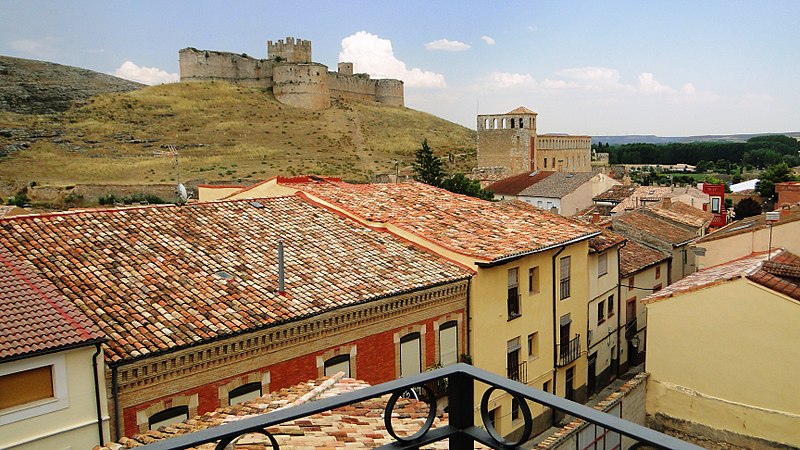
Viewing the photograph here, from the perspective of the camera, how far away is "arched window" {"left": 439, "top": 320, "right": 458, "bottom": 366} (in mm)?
14312

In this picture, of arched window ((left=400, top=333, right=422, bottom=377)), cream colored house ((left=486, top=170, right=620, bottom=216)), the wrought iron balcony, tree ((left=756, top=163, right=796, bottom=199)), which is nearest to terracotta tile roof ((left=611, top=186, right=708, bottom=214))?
cream colored house ((left=486, top=170, right=620, bottom=216))

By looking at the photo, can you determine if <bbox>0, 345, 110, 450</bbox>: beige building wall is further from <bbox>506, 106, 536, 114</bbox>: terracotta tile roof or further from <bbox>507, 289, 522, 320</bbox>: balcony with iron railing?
<bbox>506, 106, 536, 114</bbox>: terracotta tile roof

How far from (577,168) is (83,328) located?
72.6 m

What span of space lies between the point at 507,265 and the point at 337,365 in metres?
5.33

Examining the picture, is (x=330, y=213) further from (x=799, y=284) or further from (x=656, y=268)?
(x=656, y=268)

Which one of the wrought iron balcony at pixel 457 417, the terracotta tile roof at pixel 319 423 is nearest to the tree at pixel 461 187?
the terracotta tile roof at pixel 319 423

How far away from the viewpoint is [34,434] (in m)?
8.34

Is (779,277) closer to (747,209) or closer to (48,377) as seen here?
(48,377)

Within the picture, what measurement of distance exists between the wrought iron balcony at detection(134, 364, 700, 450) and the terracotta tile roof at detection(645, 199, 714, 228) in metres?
28.7

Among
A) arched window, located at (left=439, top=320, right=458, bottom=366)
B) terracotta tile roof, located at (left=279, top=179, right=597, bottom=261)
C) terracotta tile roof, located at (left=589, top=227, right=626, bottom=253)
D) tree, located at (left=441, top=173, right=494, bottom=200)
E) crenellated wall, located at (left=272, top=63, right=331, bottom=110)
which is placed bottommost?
arched window, located at (left=439, top=320, right=458, bottom=366)

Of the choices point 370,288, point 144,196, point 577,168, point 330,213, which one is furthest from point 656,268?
point 577,168

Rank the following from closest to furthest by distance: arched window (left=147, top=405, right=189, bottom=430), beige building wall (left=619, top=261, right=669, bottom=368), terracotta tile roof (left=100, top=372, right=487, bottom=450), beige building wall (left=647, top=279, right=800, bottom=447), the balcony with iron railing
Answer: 1. terracotta tile roof (left=100, top=372, right=487, bottom=450)
2. arched window (left=147, top=405, right=189, bottom=430)
3. beige building wall (left=647, top=279, right=800, bottom=447)
4. the balcony with iron railing
5. beige building wall (left=619, top=261, right=669, bottom=368)

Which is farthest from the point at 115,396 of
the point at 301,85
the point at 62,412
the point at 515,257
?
the point at 301,85

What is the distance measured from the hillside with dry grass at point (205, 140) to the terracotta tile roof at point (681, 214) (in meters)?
40.8
